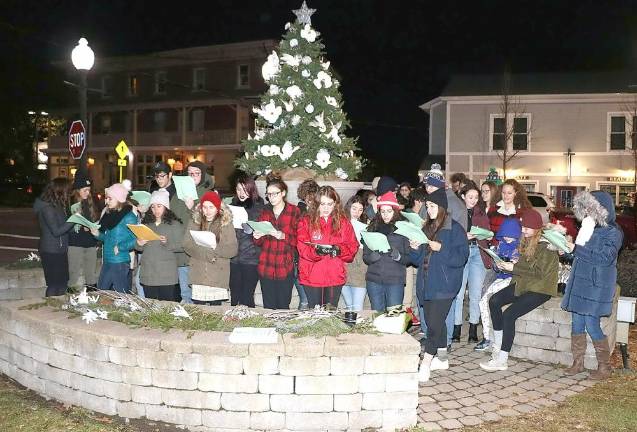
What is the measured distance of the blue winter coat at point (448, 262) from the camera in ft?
19.2

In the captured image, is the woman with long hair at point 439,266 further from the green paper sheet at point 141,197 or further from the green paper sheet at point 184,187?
the green paper sheet at point 141,197

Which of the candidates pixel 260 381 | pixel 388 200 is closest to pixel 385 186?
pixel 388 200

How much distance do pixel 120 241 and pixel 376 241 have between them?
313 centimetres

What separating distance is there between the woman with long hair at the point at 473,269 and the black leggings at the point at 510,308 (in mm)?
760

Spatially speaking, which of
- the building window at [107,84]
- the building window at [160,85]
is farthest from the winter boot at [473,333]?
the building window at [107,84]

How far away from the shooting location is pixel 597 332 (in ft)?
20.4

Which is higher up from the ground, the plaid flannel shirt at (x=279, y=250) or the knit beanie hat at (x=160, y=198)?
the knit beanie hat at (x=160, y=198)

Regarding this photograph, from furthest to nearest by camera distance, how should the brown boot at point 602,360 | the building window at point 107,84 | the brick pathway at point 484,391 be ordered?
the building window at point 107,84 < the brown boot at point 602,360 < the brick pathway at point 484,391

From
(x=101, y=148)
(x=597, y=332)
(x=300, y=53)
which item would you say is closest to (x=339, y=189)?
(x=300, y=53)

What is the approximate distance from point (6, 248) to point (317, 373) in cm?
1439

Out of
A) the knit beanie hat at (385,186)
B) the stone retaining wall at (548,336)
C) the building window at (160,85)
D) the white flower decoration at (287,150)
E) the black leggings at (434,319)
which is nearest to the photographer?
the black leggings at (434,319)

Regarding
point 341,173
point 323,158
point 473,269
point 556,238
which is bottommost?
point 473,269

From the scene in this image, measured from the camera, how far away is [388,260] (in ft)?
21.2

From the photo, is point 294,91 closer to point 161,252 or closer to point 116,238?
point 116,238
